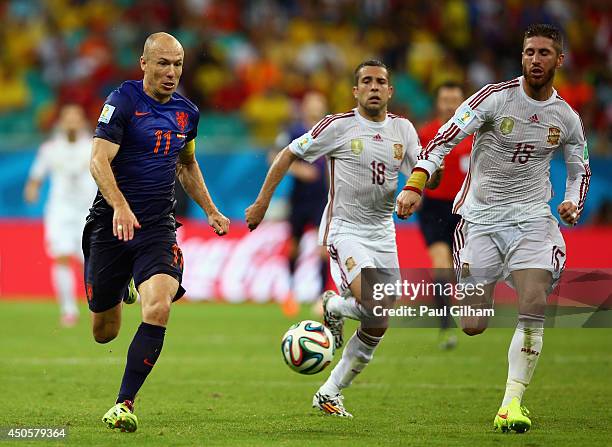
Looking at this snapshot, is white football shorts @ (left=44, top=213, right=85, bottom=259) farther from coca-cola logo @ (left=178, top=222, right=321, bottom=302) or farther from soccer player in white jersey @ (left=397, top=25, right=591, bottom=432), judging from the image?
soccer player in white jersey @ (left=397, top=25, right=591, bottom=432)

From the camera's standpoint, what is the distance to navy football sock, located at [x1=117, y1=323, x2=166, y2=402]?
712 cm

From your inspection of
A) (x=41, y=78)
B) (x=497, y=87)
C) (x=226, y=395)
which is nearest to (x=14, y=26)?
(x=41, y=78)

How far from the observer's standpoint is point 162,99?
7711mm

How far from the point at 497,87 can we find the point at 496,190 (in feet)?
2.29

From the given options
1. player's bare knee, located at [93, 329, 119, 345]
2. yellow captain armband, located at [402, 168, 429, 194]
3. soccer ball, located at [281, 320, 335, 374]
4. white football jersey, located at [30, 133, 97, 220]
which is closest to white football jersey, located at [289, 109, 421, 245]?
yellow captain armband, located at [402, 168, 429, 194]

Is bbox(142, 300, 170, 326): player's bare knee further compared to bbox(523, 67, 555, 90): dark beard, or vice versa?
bbox(523, 67, 555, 90): dark beard

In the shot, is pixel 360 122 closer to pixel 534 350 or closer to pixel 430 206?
pixel 534 350

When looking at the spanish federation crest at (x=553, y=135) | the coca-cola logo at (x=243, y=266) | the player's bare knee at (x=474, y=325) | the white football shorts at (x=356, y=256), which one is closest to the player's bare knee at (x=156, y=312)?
the white football shorts at (x=356, y=256)

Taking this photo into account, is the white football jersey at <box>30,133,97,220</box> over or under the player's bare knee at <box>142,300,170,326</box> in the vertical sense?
over

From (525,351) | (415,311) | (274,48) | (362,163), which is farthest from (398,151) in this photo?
(274,48)

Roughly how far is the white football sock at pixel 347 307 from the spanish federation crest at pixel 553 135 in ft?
5.73

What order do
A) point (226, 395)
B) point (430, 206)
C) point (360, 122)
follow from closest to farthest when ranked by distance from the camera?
point (360, 122)
point (226, 395)
point (430, 206)

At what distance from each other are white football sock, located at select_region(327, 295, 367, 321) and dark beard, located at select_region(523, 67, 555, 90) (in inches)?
76.5

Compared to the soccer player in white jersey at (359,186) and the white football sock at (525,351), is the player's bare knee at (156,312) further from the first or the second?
the white football sock at (525,351)
